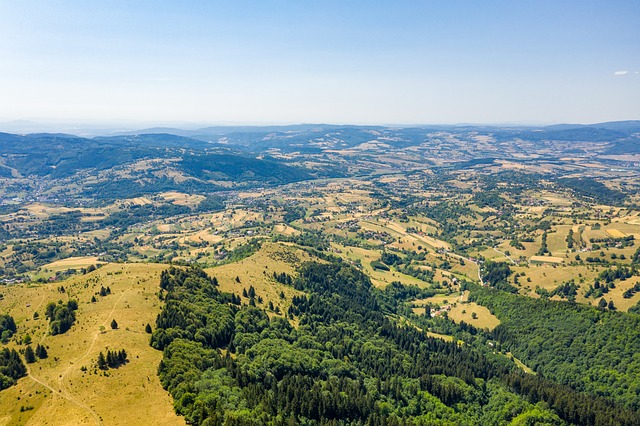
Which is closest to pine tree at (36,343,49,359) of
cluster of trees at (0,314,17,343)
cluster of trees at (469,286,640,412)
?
cluster of trees at (0,314,17,343)

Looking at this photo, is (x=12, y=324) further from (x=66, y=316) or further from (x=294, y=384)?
(x=294, y=384)

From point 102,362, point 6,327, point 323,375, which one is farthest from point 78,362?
point 323,375

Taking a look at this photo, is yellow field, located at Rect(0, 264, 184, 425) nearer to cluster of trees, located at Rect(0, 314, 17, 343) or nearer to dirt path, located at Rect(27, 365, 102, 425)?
dirt path, located at Rect(27, 365, 102, 425)

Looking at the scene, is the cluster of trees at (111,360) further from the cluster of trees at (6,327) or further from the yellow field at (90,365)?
the cluster of trees at (6,327)

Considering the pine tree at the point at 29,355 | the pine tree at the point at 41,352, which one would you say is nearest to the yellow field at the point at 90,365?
the pine tree at the point at 29,355

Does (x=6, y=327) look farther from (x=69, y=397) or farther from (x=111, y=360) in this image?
(x=69, y=397)

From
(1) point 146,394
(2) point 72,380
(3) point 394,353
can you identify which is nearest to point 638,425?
(3) point 394,353
